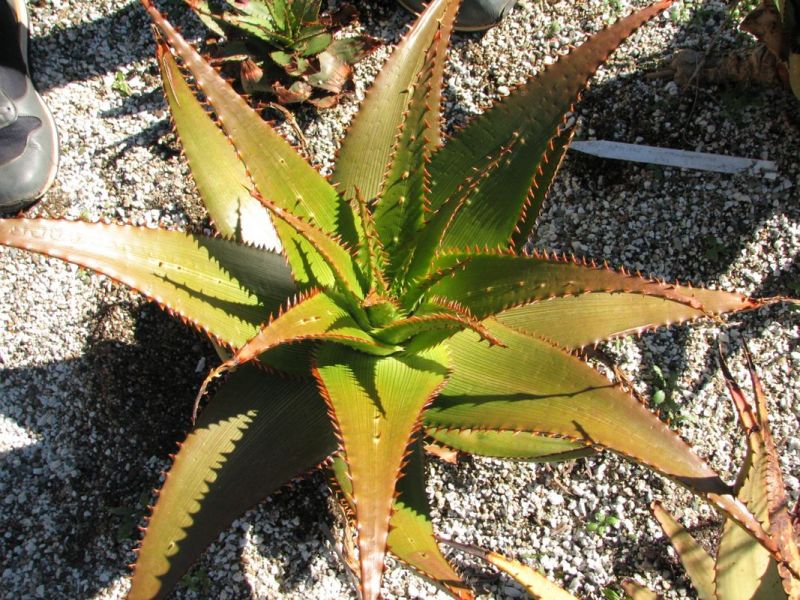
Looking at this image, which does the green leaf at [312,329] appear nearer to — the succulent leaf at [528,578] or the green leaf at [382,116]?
the green leaf at [382,116]

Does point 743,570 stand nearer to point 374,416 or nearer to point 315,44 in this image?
point 374,416

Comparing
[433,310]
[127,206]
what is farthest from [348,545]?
[127,206]

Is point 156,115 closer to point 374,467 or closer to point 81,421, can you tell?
point 81,421

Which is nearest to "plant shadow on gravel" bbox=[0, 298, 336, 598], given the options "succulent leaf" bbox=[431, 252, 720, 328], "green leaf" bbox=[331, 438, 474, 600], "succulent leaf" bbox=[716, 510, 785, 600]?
"green leaf" bbox=[331, 438, 474, 600]

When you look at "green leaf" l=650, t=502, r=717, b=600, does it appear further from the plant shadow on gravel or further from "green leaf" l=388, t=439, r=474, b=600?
the plant shadow on gravel

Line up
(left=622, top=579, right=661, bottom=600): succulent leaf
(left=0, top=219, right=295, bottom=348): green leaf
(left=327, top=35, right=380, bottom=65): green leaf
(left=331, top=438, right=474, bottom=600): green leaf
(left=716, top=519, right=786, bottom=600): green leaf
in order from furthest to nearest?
(left=327, top=35, right=380, bottom=65): green leaf
(left=622, top=579, right=661, bottom=600): succulent leaf
(left=716, top=519, right=786, bottom=600): green leaf
(left=331, top=438, right=474, bottom=600): green leaf
(left=0, top=219, right=295, bottom=348): green leaf

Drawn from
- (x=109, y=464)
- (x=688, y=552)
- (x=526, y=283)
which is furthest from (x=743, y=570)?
(x=109, y=464)
